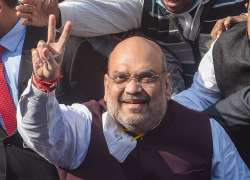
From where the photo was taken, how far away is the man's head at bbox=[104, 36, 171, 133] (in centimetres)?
248

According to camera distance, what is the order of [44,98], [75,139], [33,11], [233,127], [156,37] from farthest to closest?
[156,37], [33,11], [233,127], [75,139], [44,98]

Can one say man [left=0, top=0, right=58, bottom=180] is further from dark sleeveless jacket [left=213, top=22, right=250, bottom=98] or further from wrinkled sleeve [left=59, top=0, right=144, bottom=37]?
dark sleeveless jacket [left=213, top=22, right=250, bottom=98]

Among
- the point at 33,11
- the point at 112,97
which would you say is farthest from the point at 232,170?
the point at 33,11

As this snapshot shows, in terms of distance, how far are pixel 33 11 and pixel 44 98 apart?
0.75 meters

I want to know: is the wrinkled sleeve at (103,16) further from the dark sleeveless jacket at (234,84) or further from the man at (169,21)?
the dark sleeveless jacket at (234,84)

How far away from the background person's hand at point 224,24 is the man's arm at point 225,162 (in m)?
0.54

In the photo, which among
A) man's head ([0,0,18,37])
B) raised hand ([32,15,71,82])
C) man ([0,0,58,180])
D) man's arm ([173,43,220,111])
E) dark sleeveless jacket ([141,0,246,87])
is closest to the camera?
raised hand ([32,15,71,82])

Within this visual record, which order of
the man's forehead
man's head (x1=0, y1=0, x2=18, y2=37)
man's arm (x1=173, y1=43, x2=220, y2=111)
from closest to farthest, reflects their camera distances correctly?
the man's forehead → man's arm (x1=173, y1=43, x2=220, y2=111) → man's head (x1=0, y1=0, x2=18, y2=37)

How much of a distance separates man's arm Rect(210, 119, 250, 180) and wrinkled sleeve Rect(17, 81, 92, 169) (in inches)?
21.0

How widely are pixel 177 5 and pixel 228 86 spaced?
0.52 meters

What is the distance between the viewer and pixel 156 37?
10.5 ft

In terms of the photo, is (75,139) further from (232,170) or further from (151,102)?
(232,170)

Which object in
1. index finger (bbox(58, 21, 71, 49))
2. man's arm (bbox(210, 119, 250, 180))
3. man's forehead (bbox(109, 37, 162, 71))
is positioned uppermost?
index finger (bbox(58, 21, 71, 49))

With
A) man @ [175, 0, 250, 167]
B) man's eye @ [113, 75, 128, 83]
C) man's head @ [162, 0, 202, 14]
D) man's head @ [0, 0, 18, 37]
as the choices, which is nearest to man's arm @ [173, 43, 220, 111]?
man @ [175, 0, 250, 167]
